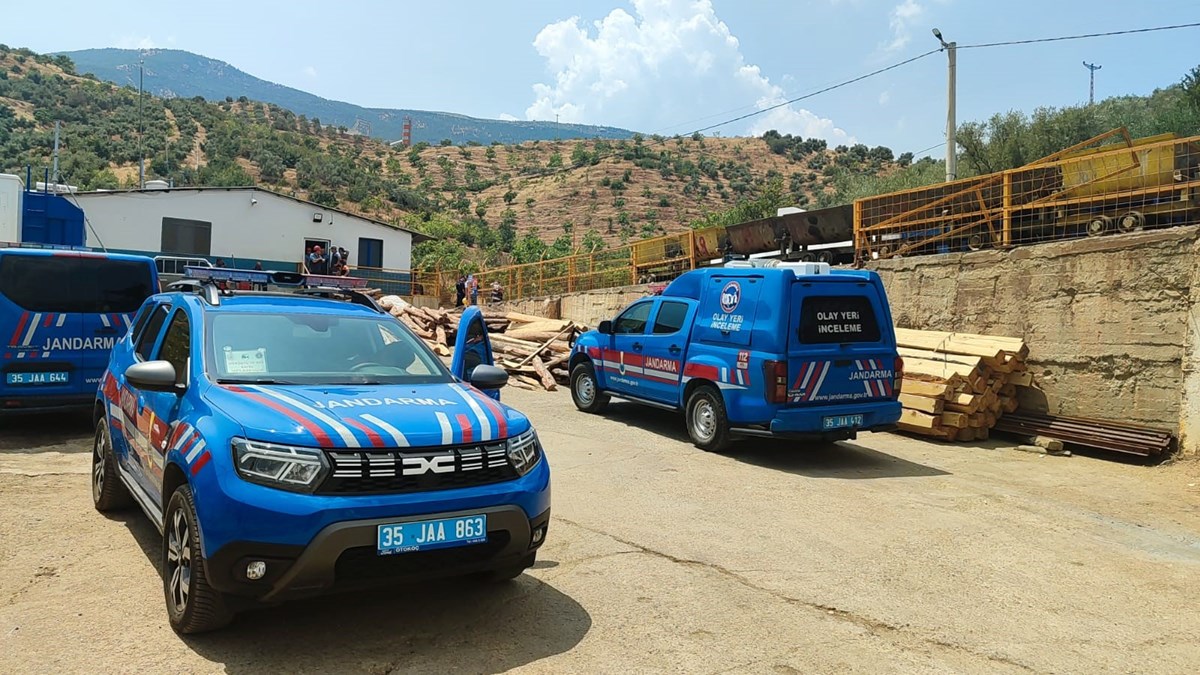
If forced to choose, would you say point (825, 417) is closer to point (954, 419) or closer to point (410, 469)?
point (954, 419)

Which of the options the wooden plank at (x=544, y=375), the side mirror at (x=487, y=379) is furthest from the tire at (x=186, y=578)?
the wooden plank at (x=544, y=375)

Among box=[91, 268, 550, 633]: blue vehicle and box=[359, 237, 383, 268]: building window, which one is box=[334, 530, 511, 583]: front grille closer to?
box=[91, 268, 550, 633]: blue vehicle

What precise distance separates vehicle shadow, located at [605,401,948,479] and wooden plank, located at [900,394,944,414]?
1073 mm

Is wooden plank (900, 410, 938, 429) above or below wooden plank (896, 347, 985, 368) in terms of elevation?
below

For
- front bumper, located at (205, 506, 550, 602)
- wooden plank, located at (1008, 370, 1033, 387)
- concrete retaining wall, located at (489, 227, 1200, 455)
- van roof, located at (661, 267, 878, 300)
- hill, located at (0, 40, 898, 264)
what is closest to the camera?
front bumper, located at (205, 506, 550, 602)

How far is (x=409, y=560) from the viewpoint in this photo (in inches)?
137

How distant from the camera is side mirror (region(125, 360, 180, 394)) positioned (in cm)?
396

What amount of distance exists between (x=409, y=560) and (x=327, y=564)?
36cm

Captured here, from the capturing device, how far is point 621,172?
71.4 meters

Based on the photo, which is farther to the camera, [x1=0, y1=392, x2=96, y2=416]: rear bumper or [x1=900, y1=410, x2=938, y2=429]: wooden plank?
[x1=900, y1=410, x2=938, y2=429]: wooden plank

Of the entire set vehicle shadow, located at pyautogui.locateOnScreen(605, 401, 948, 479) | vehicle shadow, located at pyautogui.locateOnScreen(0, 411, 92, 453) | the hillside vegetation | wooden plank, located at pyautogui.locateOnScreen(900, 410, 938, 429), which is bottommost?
vehicle shadow, located at pyautogui.locateOnScreen(605, 401, 948, 479)

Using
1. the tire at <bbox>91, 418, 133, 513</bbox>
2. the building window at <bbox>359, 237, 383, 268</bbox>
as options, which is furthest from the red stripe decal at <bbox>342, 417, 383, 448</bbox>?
the building window at <bbox>359, 237, 383, 268</bbox>

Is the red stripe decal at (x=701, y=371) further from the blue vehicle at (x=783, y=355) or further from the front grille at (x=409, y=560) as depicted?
the front grille at (x=409, y=560)

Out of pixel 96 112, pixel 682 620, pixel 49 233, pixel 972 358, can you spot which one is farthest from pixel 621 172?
pixel 682 620
